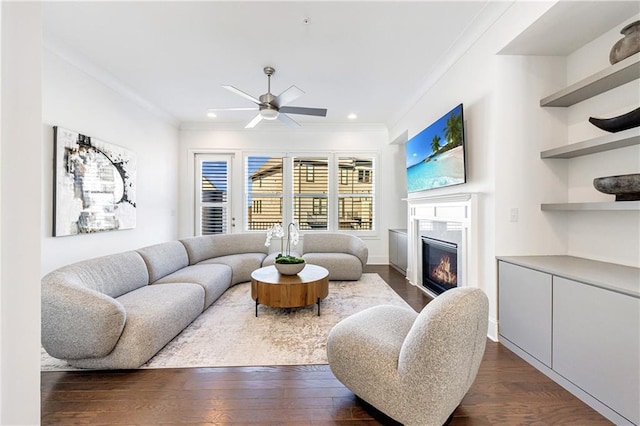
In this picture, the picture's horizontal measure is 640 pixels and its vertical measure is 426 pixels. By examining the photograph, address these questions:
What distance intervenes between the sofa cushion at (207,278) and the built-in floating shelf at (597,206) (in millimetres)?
3504

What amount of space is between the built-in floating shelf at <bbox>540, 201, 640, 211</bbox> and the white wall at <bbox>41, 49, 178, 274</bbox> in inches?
190

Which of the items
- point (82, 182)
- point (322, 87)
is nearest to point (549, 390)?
point (322, 87)

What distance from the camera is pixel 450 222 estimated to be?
3.19m

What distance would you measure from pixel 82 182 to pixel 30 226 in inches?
123

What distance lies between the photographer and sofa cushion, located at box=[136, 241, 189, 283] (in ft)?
10.5

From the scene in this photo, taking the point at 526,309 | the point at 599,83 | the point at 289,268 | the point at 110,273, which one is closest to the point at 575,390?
the point at 526,309

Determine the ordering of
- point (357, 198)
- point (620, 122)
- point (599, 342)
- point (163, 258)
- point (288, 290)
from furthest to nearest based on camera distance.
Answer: point (357, 198) < point (163, 258) < point (288, 290) < point (620, 122) < point (599, 342)

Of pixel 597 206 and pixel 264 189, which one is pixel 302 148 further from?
pixel 597 206

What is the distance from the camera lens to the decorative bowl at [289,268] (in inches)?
128

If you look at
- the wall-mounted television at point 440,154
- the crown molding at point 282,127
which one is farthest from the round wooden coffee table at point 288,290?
the crown molding at point 282,127

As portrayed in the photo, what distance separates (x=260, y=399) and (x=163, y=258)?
240 cm

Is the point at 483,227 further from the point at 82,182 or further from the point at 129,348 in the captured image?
the point at 82,182

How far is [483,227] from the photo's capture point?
8.77 ft

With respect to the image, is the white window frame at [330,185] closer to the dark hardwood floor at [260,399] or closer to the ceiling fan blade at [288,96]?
the ceiling fan blade at [288,96]
